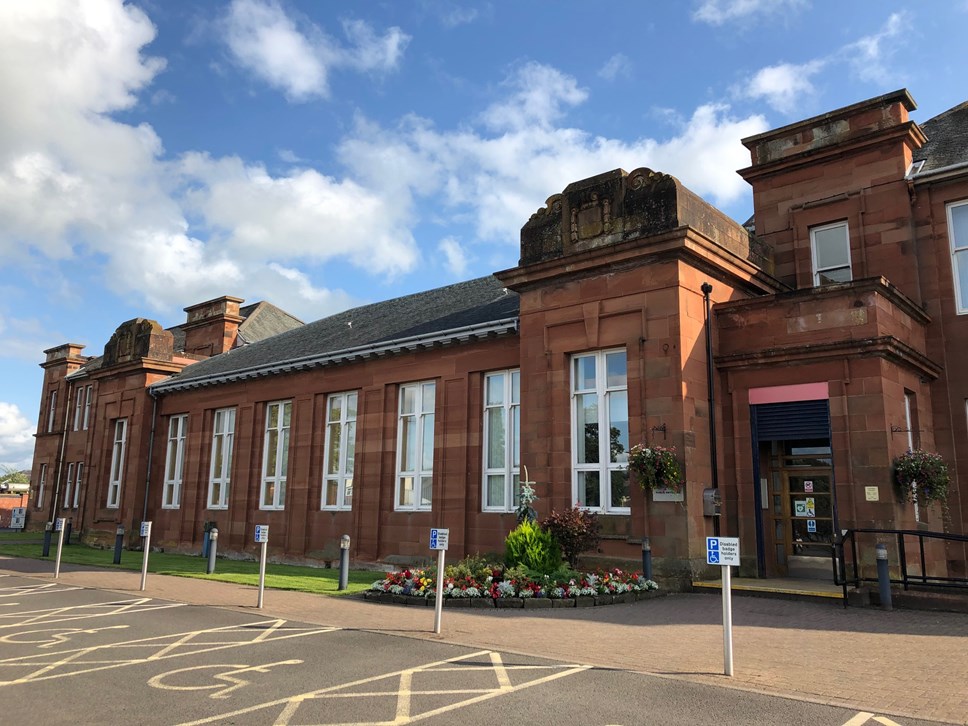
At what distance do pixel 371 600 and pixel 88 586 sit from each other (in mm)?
6491

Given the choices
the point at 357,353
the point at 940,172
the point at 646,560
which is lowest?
the point at 646,560

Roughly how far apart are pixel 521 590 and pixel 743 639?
4.39 metres

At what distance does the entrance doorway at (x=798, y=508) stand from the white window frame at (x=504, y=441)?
562 centimetres

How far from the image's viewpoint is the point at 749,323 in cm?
1594

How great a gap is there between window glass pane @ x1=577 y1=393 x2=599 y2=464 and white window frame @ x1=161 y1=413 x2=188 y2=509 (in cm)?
1807

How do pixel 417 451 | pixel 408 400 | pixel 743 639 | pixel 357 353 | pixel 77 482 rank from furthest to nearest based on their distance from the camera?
pixel 77 482 → pixel 357 353 → pixel 408 400 → pixel 417 451 → pixel 743 639

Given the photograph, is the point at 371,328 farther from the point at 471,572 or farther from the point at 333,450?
the point at 471,572

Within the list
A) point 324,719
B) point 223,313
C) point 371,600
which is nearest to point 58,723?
point 324,719

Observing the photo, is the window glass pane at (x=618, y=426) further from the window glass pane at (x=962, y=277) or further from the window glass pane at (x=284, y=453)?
the window glass pane at (x=284, y=453)

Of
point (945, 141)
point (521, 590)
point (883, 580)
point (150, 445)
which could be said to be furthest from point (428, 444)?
point (945, 141)

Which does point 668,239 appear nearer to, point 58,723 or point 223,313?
point 58,723

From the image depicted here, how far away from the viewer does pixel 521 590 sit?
42.7 feet

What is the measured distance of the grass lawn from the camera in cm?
1609

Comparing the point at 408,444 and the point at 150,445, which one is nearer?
the point at 408,444
